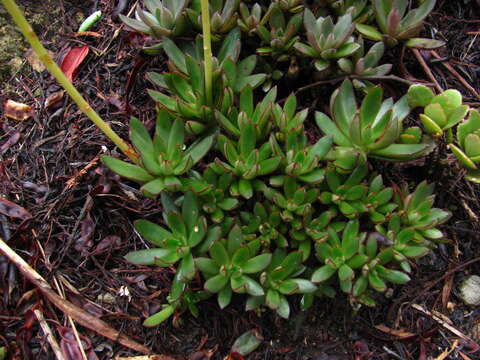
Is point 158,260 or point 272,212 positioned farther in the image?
point 272,212

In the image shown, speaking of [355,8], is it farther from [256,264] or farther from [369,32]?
[256,264]

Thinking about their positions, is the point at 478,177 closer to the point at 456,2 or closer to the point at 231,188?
the point at 231,188

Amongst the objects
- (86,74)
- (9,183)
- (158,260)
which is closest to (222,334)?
(158,260)

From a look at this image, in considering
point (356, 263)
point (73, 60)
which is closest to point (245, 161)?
point (356, 263)

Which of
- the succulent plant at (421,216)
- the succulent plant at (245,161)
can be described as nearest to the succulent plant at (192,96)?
the succulent plant at (245,161)

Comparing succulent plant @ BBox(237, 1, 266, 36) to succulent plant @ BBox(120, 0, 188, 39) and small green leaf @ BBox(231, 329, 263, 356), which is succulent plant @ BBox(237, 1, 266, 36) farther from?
small green leaf @ BBox(231, 329, 263, 356)

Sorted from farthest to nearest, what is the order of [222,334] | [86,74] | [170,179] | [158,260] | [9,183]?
[86,74]
[9,183]
[222,334]
[170,179]
[158,260]
